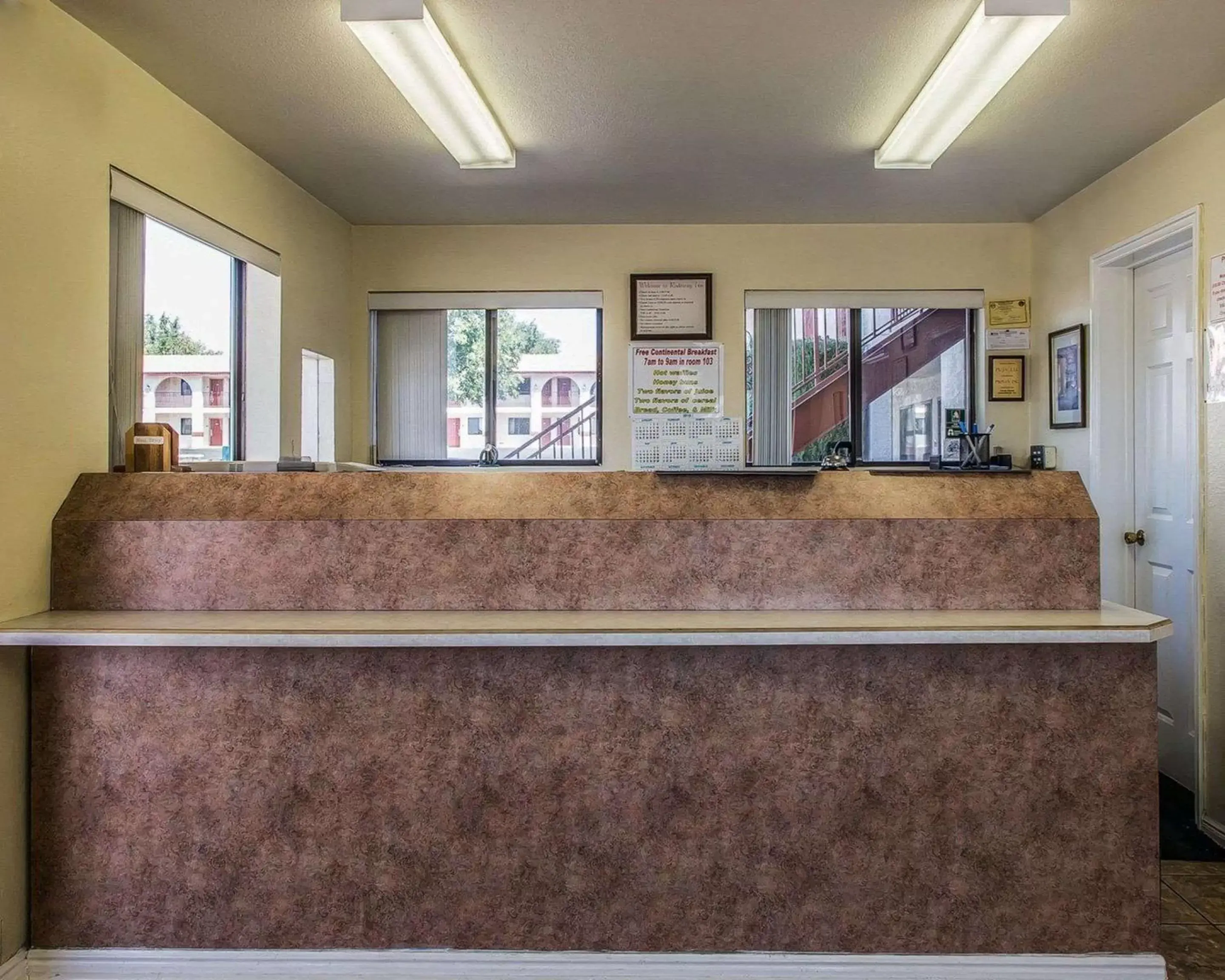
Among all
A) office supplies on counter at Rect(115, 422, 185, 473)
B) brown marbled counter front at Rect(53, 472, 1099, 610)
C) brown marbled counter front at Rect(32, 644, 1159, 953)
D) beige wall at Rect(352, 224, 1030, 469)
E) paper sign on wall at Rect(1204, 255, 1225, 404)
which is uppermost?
beige wall at Rect(352, 224, 1030, 469)

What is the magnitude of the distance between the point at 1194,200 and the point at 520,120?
2596 millimetres

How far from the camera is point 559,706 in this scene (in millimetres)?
2148

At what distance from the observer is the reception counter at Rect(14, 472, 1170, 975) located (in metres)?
2.11

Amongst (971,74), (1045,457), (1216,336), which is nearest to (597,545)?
(971,74)

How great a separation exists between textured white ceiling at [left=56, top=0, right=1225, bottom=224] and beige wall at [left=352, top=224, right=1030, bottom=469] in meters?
0.41

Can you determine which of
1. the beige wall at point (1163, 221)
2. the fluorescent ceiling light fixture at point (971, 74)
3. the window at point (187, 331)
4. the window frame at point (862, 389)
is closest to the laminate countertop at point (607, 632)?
the window at point (187, 331)

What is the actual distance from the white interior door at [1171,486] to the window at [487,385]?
2726mm

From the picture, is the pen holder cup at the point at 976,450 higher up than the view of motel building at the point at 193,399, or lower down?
lower down

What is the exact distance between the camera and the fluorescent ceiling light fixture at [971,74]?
225 cm

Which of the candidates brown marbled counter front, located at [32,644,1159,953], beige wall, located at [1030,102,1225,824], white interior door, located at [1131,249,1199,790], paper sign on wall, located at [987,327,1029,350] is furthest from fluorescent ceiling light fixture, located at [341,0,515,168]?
paper sign on wall, located at [987,327,1029,350]

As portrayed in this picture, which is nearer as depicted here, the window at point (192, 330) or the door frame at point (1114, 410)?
the window at point (192, 330)

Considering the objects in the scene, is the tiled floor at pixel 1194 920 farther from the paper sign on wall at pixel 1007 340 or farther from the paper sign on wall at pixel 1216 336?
the paper sign on wall at pixel 1007 340

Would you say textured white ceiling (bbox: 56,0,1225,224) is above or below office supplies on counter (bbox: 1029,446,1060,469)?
above

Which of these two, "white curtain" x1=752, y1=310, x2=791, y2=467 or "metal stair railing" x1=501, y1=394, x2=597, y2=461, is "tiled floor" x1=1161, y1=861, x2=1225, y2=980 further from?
"metal stair railing" x1=501, y1=394, x2=597, y2=461
